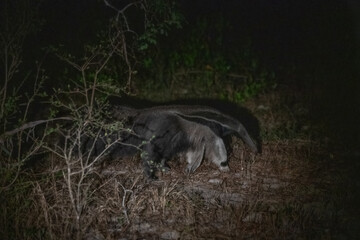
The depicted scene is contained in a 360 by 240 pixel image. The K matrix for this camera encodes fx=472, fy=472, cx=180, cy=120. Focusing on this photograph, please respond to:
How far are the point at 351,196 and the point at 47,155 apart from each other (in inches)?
156

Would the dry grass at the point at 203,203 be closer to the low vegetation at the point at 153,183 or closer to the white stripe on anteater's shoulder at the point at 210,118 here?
the low vegetation at the point at 153,183

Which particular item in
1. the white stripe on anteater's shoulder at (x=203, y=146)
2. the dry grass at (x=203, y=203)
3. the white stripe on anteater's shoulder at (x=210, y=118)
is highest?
the white stripe on anteater's shoulder at (x=210, y=118)

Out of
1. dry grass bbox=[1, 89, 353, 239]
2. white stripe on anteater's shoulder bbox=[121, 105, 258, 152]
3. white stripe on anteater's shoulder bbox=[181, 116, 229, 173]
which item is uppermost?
white stripe on anteater's shoulder bbox=[121, 105, 258, 152]

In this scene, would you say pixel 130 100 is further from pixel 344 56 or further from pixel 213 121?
pixel 344 56

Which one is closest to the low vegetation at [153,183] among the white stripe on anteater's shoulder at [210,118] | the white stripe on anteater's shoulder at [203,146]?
the white stripe on anteater's shoulder at [203,146]

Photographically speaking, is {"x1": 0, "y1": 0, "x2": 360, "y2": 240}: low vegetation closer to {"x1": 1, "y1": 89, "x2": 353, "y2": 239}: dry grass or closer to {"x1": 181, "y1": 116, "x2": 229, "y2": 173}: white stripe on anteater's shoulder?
{"x1": 1, "y1": 89, "x2": 353, "y2": 239}: dry grass

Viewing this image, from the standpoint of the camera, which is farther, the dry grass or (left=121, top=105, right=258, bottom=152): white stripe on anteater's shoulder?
(left=121, top=105, right=258, bottom=152): white stripe on anteater's shoulder

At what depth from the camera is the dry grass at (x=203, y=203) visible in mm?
4570

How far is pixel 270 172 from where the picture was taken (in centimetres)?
616

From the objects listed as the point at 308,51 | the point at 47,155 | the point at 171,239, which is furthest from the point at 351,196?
the point at 308,51

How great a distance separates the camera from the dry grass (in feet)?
15.0

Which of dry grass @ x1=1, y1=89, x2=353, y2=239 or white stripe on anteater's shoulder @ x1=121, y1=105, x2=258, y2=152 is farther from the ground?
white stripe on anteater's shoulder @ x1=121, y1=105, x2=258, y2=152

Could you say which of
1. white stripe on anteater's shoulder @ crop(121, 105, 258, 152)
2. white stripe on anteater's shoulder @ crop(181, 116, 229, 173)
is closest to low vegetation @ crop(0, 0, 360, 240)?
white stripe on anteater's shoulder @ crop(181, 116, 229, 173)

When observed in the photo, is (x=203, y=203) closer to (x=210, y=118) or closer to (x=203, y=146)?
(x=203, y=146)
